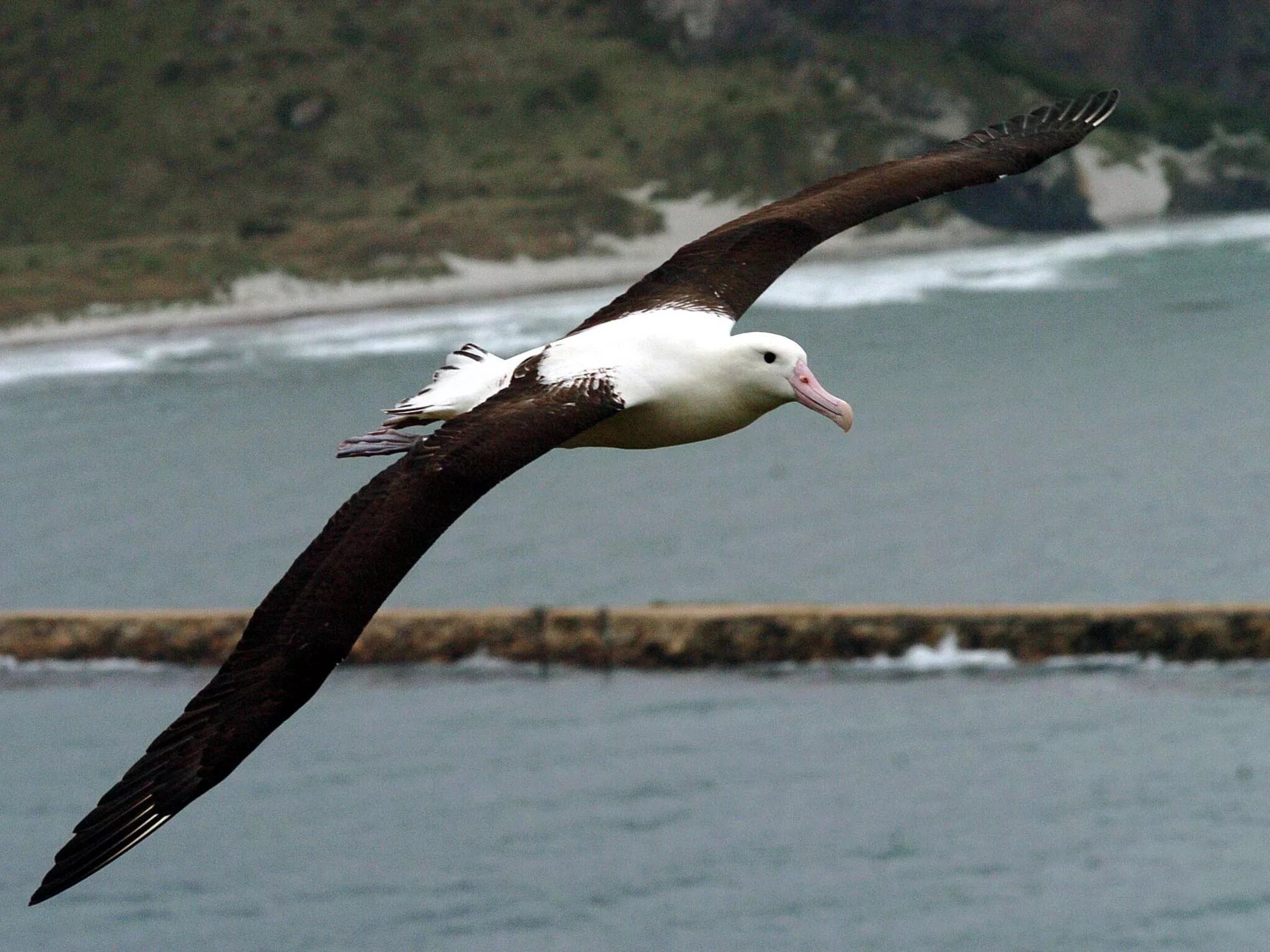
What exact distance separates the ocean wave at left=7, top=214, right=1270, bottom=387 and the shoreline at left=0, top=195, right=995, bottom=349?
0.42 metres

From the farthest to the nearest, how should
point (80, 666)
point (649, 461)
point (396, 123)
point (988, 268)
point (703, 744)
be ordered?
point (396, 123) → point (988, 268) → point (649, 461) → point (80, 666) → point (703, 744)

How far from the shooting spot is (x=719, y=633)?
2241 centimetres

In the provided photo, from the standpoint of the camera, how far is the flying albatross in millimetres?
8641

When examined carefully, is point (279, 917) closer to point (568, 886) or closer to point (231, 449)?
point (568, 886)

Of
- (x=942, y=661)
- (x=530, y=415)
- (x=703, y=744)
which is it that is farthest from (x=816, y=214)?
(x=942, y=661)

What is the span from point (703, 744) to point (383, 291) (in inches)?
1736

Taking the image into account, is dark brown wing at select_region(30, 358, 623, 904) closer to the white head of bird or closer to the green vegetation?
the white head of bird

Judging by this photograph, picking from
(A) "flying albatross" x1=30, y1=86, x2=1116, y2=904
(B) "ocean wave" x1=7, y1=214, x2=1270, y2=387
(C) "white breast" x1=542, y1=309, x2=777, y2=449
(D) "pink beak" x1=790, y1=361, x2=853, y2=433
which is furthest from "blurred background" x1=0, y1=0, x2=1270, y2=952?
(D) "pink beak" x1=790, y1=361, x2=853, y2=433

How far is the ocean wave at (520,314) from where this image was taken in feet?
184

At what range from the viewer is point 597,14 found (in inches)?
3408

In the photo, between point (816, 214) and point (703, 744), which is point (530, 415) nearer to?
point (816, 214)

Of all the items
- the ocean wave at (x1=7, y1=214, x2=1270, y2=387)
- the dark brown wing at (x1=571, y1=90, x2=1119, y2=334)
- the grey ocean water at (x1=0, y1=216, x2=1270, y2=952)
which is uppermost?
the ocean wave at (x1=7, y1=214, x2=1270, y2=387)

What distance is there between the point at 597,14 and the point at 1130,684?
221ft

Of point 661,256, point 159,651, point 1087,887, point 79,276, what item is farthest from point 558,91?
point 1087,887
